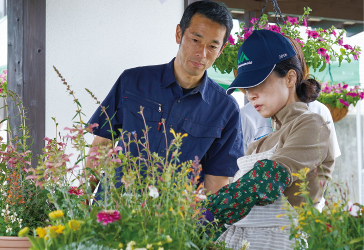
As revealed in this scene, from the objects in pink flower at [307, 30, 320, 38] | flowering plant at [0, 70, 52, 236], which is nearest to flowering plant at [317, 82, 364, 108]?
pink flower at [307, 30, 320, 38]

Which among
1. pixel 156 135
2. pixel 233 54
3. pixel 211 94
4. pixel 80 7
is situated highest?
pixel 80 7

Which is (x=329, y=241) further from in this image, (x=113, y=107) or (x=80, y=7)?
(x=80, y=7)

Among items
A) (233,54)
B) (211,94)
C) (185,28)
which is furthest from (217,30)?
(233,54)

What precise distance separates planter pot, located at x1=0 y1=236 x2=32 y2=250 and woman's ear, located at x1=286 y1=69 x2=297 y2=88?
0.99 meters

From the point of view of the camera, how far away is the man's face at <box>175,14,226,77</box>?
1871mm

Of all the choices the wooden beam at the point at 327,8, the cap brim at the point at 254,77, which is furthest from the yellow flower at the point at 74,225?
the wooden beam at the point at 327,8

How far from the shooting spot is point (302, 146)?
115 centimetres

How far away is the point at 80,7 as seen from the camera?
2.28 meters

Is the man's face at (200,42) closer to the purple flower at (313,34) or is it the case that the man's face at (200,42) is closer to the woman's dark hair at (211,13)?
the woman's dark hair at (211,13)

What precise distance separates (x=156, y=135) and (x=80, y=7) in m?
0.93

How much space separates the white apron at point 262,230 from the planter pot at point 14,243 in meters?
0.60

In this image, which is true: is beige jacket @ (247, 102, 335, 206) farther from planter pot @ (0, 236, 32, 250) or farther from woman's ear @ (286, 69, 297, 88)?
planter pot @ (0, 236, 32, 250)

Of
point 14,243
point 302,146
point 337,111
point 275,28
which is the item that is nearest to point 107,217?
point 14,243

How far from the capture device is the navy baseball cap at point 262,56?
134 centimetres
